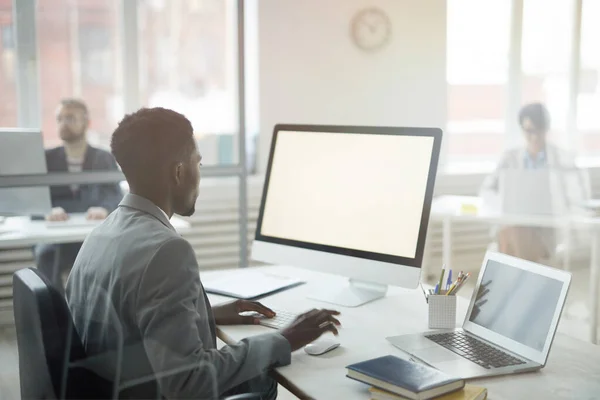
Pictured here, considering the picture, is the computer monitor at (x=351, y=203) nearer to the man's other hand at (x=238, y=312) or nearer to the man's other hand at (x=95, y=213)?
the man's other hand at (x=238, y=312)

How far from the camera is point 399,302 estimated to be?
1944 mm

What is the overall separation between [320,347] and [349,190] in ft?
1.77

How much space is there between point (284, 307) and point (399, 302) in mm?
305

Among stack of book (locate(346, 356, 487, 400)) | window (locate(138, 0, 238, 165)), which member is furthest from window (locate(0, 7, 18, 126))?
stack of book (locate(346, 356, 487, 400))

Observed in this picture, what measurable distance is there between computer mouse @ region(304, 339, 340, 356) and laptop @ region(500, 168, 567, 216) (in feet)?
7.87

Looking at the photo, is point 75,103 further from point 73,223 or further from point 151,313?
point 151,313

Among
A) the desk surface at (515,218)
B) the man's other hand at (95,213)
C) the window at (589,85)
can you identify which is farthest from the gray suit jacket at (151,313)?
the window at (589,85)

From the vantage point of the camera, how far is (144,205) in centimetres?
153

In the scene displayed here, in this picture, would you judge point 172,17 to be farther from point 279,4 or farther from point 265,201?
point 265,201

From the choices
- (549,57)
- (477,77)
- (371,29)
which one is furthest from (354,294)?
(549,57)

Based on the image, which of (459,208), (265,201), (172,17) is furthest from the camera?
(172,17)

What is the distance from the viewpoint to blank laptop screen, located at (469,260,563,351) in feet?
4.79

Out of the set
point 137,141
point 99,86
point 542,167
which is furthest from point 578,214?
point 137,141

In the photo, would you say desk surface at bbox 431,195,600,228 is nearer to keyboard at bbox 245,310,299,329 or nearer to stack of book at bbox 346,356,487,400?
keyboard at bbox 245,310,299,329
